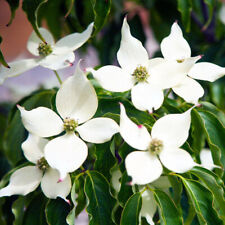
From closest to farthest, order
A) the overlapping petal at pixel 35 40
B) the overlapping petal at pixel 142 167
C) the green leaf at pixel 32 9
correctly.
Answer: the overlapping petal at pixel 142 167, the green leaf at pixel 32 9, the overlapping petal at pixel 35 40

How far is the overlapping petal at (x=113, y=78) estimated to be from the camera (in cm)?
56

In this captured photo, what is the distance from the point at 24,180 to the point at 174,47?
334 mm

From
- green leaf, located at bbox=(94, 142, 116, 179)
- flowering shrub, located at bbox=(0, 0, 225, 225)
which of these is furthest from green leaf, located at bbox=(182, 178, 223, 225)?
green leaf, located at bbox=(94, 142, 116, 179)

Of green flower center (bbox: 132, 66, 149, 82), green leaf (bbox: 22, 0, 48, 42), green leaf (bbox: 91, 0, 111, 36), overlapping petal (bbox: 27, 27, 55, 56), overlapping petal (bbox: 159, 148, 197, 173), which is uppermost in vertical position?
green leaf (bbox: 22, 0, 48, 42)

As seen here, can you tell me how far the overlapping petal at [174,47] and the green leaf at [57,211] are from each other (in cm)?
30

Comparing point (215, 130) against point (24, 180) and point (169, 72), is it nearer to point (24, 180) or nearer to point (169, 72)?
point (169, 72)

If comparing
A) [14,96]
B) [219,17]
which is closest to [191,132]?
[219,17]

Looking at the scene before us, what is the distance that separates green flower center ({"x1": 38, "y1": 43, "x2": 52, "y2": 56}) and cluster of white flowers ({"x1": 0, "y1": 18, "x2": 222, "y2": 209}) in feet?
0.14

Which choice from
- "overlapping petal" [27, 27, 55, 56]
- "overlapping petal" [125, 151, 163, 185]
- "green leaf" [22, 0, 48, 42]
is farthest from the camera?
"overlapping petal" [27, 27, 55, 56]

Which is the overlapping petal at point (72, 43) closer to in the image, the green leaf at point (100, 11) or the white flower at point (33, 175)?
the green leaf at point (100, 11)

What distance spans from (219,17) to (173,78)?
1.96 ft

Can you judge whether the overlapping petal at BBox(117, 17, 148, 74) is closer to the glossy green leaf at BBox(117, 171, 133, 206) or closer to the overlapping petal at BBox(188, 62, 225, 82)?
the overlapping petal at BBox(188, 62, 225, 82)

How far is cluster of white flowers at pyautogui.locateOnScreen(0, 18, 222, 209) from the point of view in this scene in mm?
519

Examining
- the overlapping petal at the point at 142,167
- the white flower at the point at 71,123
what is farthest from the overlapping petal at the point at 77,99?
the overlapping petal at the point at 142,167
